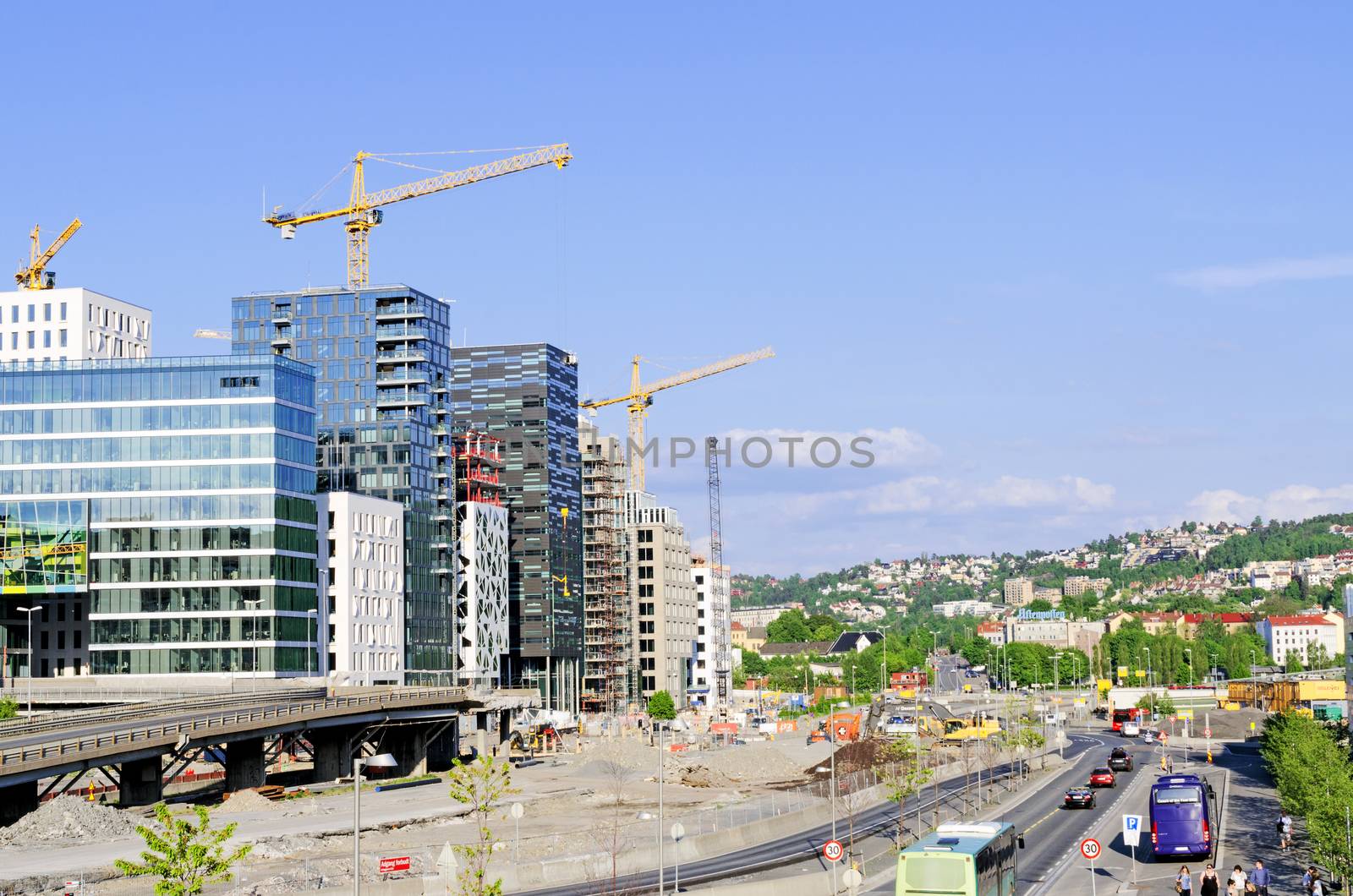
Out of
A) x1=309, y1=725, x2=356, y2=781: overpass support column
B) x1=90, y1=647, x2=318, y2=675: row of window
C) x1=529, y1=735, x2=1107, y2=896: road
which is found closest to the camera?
x1=529, y1=735, x2=1107, y2=896: road

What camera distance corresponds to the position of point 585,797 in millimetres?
128750

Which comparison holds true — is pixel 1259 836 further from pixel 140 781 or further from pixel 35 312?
pixel 35 312

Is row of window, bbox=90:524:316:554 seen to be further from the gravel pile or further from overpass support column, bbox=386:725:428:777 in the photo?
the gravel pile

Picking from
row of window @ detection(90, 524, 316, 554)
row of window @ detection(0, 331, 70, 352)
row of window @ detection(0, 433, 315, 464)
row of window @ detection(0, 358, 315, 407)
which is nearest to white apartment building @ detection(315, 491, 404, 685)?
row of window @ detection(90, 524, 316, 554)

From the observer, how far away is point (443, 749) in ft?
502

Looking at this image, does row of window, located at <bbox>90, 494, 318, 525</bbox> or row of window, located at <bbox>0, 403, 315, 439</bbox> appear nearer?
row of window, located at <bbox>90, 494, 318, 525</bbox>

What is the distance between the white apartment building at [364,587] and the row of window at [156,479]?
1683 cm

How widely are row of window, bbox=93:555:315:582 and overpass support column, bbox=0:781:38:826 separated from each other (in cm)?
6675

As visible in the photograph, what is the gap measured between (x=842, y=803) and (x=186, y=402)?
274 feet

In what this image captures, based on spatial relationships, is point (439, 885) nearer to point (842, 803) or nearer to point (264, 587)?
point (842, 803)

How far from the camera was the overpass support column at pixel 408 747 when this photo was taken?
473 feet

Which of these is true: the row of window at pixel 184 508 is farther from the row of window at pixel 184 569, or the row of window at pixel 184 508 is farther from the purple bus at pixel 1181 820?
the purple bus at pixel 1181 820

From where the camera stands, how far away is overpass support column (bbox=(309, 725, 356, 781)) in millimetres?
129875

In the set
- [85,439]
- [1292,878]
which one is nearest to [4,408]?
[85,439]
